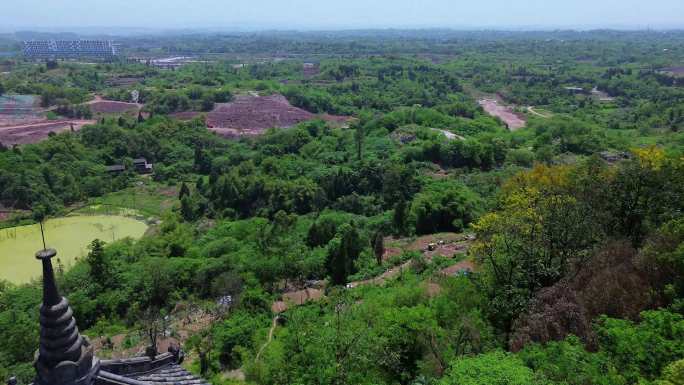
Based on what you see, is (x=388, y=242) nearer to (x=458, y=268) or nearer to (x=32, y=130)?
(x=458, y=268)

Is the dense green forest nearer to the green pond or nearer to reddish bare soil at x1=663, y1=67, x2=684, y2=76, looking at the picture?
the green pond

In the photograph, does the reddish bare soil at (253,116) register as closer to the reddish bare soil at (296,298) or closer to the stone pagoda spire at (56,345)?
the reddish bare soil at (296,298)

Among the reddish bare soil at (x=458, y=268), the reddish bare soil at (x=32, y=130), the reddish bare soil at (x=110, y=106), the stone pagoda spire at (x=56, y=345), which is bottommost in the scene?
the reddish bare soil at (x=458, y=268)

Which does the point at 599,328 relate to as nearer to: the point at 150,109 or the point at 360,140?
the point at 360,140

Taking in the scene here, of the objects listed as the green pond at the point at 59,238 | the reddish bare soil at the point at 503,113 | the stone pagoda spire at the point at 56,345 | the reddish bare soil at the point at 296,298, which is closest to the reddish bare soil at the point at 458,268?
the reddish bare soil at the point at 296,298

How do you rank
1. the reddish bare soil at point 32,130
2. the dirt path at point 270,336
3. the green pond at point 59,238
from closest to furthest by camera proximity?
the dirt path at point 270,336
the green pond at point 59,238
the reddish bare soil at point 32,130

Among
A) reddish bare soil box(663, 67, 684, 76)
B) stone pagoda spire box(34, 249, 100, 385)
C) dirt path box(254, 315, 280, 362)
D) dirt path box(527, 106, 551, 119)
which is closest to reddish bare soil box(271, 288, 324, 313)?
dirt path box(254, 315, 280, 362)

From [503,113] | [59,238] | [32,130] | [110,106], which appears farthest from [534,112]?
[32,130]
